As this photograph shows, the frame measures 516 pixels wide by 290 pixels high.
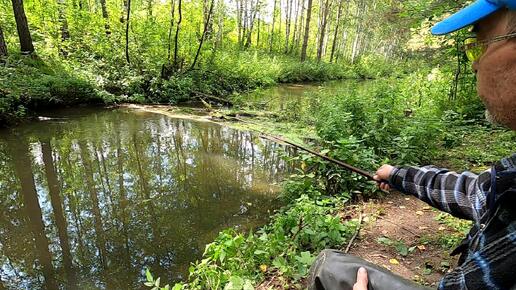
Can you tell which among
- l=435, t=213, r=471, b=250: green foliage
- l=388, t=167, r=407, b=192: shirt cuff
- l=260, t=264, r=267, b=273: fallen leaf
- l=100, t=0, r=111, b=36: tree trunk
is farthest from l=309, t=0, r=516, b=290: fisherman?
l=100, t=0, r=111, b=36: tree trunk

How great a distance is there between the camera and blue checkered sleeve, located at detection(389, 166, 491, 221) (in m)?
1.74

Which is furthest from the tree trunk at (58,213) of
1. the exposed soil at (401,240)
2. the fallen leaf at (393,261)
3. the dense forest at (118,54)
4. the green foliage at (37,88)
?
the fallen leaf at (393,261)

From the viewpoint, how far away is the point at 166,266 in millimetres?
4215

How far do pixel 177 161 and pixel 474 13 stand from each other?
6.91 m

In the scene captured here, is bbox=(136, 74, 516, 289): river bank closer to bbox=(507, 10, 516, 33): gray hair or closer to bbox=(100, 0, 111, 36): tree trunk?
bbox=(507, 10, 516, 33): gray hair

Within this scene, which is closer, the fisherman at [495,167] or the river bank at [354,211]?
the fisherman at [495,167]

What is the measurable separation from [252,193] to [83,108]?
8.40 m

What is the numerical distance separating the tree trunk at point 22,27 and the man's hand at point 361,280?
1387 cm

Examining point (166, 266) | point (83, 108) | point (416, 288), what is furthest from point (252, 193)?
point (83, 108)

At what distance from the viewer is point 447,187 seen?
1.96 meters

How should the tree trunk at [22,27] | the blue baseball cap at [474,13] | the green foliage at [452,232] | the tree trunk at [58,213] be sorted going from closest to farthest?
the blue baseball cap at [474,13], the green foliage at [452,232], the tree trunk at [58,213], the tree trunk at [22,27]

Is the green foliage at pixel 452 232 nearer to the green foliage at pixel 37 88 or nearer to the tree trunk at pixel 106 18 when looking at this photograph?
the green foliage at pixel 37 88

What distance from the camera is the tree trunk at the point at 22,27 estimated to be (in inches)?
467

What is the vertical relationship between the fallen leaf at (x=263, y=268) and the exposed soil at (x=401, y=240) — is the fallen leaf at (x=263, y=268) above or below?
below
